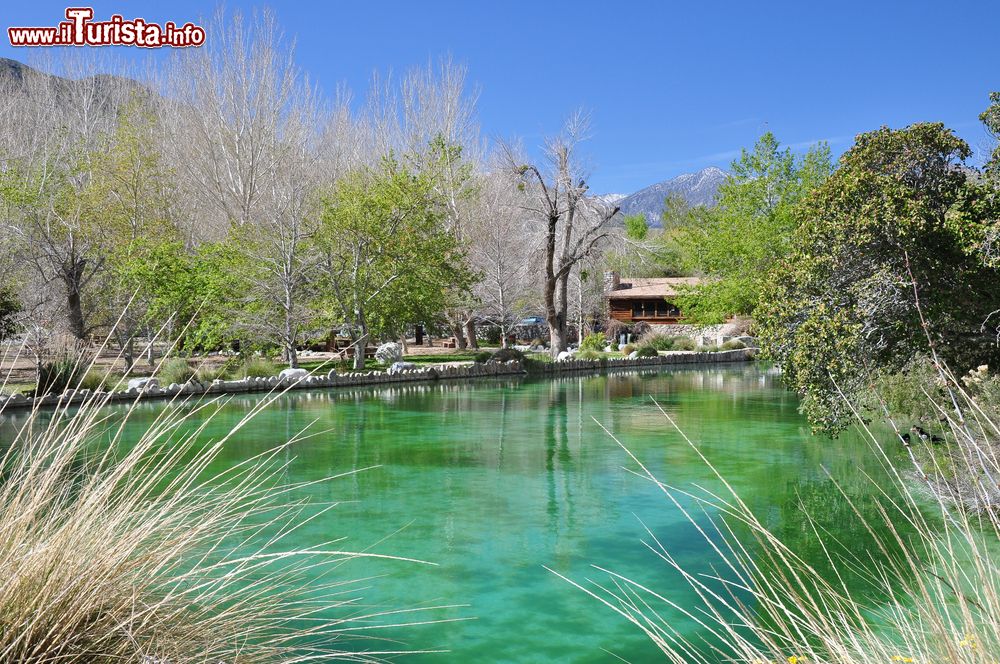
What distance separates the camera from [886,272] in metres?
7.29

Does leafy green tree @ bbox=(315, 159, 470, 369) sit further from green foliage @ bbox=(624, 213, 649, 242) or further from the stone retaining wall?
green foliage @ bbox=(624, 213, 649, 242)

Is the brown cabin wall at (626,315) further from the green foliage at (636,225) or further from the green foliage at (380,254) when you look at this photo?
the green foliage at (380,254)

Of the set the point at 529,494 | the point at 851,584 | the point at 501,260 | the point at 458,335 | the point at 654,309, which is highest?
the point at 501,260

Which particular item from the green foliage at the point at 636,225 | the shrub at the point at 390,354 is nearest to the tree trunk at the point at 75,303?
the shrub at the point at 390,354

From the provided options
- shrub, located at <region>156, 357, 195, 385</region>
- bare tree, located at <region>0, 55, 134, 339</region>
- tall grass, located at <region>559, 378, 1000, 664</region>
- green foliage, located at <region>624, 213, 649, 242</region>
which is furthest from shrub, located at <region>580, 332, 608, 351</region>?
green foliage, located at <region>624, 213, 649, 242</region>

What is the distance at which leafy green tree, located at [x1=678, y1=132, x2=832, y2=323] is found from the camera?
71.8ft

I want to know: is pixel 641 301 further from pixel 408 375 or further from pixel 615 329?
pixel 408 375

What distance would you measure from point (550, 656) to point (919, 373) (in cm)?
630

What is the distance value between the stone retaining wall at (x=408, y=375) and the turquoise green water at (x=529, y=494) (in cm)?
73

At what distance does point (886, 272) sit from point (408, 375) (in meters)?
12.3

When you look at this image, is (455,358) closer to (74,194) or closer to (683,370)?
(683,370)

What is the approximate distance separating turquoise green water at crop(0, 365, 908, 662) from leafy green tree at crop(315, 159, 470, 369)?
524cm

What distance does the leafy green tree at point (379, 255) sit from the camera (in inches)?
764

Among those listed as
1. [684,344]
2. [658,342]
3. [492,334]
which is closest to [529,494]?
[658,342]
